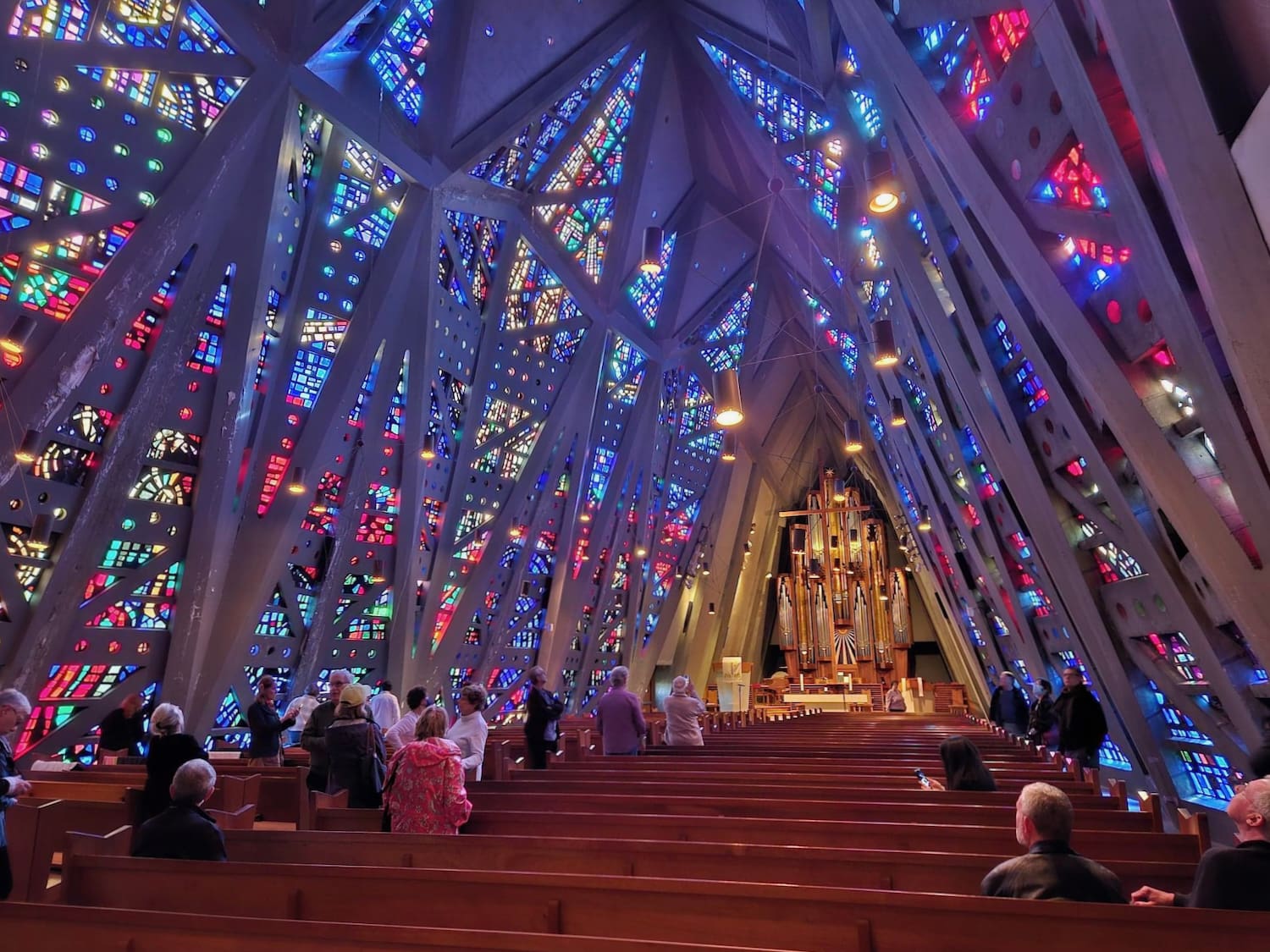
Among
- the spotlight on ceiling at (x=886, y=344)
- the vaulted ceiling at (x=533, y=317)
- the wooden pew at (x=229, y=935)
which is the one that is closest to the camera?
the wooden pew at (x=229, y=935)

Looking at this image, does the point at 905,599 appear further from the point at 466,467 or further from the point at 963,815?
the point at 963,815

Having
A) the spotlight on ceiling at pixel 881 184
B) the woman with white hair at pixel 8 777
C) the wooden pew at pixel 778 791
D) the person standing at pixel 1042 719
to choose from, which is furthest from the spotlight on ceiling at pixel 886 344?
the woman with white hair at pixel 8 777

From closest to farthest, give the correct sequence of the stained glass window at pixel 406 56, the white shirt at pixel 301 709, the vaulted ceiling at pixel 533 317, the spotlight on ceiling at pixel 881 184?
1. the vaulted ceiling at pixel 533 317
2. the spotlight on ceiling at pixel 881 184
3. the white shirt at pixel 301 709
4. the stained glass window at pixel 406 56

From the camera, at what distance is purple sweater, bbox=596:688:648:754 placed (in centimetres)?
699

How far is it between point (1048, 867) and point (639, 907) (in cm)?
128

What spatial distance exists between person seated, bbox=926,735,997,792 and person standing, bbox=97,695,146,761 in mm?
6908

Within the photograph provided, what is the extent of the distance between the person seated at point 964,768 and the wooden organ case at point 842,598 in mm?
19906

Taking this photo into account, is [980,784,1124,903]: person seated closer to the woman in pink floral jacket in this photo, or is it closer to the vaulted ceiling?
the vaulted ceiling

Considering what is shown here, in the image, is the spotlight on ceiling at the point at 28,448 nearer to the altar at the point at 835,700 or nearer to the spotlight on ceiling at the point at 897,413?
the spotlight on ceiling at the point at 897,413

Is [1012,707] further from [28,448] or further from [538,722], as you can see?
[28,448]

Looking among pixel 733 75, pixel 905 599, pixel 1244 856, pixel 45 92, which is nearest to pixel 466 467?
pixel 45 92

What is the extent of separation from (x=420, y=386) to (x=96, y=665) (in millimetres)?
5165

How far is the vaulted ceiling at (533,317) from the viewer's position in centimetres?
489

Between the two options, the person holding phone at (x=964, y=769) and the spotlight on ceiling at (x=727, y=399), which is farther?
the spotlight on ceiling at (x=727, y=399)
